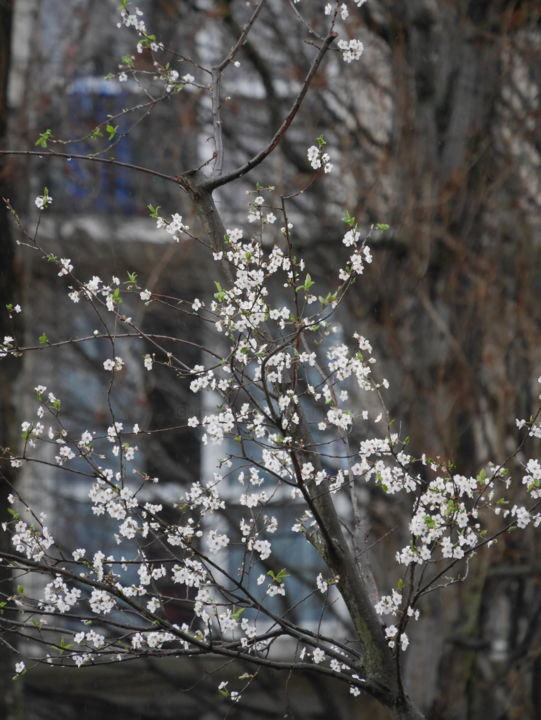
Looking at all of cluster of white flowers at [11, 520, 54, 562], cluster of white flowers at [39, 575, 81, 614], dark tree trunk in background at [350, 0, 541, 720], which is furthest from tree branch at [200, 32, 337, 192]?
dark tree trunk in background at [350, 0, 541, 720]

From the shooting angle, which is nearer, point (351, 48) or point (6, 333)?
point (351, 48)

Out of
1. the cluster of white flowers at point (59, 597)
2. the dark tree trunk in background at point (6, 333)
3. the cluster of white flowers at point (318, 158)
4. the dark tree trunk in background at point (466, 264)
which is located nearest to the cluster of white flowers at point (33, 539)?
the cluster of white flowers at point (59, 597)

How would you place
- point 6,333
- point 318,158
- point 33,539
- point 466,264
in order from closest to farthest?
point 318,158 < point 33,539 < point 6,333 < point 466,264

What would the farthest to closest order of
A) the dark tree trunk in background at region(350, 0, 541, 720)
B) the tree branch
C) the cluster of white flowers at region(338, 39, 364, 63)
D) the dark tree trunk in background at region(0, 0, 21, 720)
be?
the dark tree trunk in background at region(350, 0, 541, 720)
the dark tree trunk in background at region(0, 0, 21, 720)
the cluster of white flowers at region(338, 39, 364, 63)
the tree branch

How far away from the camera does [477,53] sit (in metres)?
7.40

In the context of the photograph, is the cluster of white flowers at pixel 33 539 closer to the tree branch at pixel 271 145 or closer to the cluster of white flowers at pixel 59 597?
the cluster of white flowers at pixel 59 597

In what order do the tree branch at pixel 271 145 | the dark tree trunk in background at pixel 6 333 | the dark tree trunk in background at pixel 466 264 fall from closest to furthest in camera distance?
1. the tree branch at pixel 271 145
2. the dark tree trunk in background at pixel 6 333
3. the dark tree trunk in background at pixel 466 264

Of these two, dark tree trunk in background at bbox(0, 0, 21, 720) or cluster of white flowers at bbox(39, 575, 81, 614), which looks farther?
dark tree trunk in background at bbox(0, 0, 21, 720)

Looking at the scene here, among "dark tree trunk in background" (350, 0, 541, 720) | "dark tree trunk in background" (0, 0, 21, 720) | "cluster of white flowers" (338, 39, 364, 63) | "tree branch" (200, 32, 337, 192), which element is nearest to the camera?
"tree branch" (200, 32, 337, 192)

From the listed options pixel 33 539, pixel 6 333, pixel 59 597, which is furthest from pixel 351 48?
pixel 6 333

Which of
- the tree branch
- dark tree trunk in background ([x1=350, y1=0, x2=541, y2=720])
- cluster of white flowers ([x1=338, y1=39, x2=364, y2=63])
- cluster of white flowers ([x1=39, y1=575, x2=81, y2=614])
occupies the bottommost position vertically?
cluster of white flowers ([x1=39, y1=575, x2=81, y2=614])

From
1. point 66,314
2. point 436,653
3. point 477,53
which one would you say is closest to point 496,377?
point 436,653

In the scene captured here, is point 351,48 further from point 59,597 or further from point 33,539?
point 59,597

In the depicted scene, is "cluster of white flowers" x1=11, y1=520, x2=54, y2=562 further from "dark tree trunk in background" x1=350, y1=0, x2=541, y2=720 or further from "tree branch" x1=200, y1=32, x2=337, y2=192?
"dark tree trunk in background" x1=350, y1=0, x2=541, y2=720
